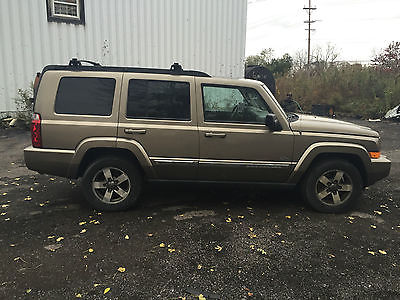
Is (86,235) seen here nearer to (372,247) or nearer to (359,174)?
(372,247)

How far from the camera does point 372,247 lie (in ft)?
11.7

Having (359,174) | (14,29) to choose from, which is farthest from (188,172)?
(14,29)

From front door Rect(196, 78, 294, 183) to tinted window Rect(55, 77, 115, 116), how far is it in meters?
1.16

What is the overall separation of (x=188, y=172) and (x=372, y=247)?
90.5 inches

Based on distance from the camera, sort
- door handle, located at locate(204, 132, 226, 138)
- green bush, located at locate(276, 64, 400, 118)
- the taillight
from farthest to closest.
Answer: green bush, located at locate(276, 64, 400, 118)
door handle, located at locate(204, 132, 226, 138)
the taillight

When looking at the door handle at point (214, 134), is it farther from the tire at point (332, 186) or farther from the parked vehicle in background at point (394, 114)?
the parked vehicle in background at point (394, 114)

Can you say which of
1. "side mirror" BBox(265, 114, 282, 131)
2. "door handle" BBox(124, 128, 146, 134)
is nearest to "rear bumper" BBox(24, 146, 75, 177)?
"door handle" BBox(124, 128, 146, 134)

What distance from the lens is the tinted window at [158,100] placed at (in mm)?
4137

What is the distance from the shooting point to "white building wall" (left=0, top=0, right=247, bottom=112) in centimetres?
1012

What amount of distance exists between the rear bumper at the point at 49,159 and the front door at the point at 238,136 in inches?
67.2

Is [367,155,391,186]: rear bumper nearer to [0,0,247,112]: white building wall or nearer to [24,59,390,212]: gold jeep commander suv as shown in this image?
[24,59,390,212]: gold jeep commander suv

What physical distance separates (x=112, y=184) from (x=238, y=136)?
177 cm

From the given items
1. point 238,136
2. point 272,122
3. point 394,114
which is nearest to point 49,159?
point 238,136

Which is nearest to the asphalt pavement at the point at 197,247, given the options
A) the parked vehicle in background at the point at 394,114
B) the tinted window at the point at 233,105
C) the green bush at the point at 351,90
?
the tinted window at the point at 233,105
